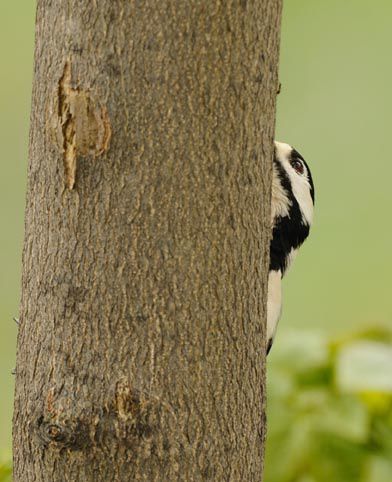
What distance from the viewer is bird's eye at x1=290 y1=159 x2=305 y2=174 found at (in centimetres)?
252

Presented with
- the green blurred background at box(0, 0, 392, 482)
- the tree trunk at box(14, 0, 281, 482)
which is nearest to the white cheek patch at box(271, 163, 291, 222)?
the tree trunk at box(14, 0, 281, 482)

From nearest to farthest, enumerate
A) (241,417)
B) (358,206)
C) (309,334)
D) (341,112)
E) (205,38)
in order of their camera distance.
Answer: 1. (205,38)
2. (241,417)
3. (309,334)
4. (358,206)
5. (341,112)

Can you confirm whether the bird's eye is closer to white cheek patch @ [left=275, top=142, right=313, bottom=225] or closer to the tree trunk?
white cheek patch @ [left=275, top=142, right=313, bottom=225]

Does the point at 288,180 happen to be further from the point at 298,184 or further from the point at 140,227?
the point at 140,227

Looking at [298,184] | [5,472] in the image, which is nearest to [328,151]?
[298,184]

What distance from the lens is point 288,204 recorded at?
2.55m

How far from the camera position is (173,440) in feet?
5.86

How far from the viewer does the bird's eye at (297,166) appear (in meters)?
2.52

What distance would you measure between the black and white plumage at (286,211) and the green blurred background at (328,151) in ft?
6.90

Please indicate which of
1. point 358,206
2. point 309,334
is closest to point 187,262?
point 309,334

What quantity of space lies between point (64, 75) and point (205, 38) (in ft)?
0.81

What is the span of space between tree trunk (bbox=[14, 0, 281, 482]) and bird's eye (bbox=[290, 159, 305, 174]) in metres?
0.70

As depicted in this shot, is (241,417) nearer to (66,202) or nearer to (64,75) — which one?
(66,202)

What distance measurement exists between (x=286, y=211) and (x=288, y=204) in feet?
0.07
